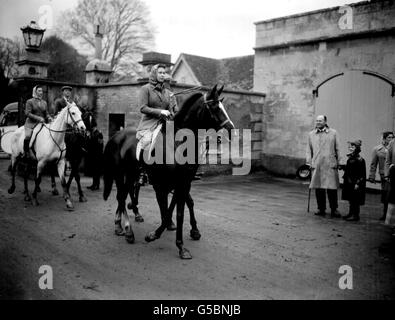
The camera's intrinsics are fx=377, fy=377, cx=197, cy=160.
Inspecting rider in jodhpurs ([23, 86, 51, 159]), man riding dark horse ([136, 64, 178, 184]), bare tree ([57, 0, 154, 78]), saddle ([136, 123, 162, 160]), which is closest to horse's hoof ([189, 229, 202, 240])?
man riding dark horse ([136, 64, 178, 184])

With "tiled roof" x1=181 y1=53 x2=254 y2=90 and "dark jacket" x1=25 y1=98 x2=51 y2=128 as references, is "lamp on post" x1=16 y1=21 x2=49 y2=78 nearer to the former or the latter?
"dark jacket" x1=25 y1=98 x2=51 y2=128

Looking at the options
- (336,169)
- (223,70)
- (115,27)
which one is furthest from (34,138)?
(115,27)

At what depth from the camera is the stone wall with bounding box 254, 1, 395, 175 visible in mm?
13055

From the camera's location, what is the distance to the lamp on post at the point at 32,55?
1216 cm

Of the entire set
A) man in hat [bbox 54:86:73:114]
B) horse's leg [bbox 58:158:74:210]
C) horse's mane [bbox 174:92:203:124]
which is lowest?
horse's leg [bbox 58:158:74:210]

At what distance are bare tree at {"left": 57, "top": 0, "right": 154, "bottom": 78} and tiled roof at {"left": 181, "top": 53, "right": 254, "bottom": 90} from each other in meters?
7.59

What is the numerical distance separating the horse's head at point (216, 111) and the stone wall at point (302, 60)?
9707 mm

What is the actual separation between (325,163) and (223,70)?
23804 millimetres

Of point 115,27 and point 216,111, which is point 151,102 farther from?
point 115,27

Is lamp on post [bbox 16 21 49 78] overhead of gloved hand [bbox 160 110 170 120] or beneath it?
overhead

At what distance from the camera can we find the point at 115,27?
36.3 m

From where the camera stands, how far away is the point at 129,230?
6168mm
